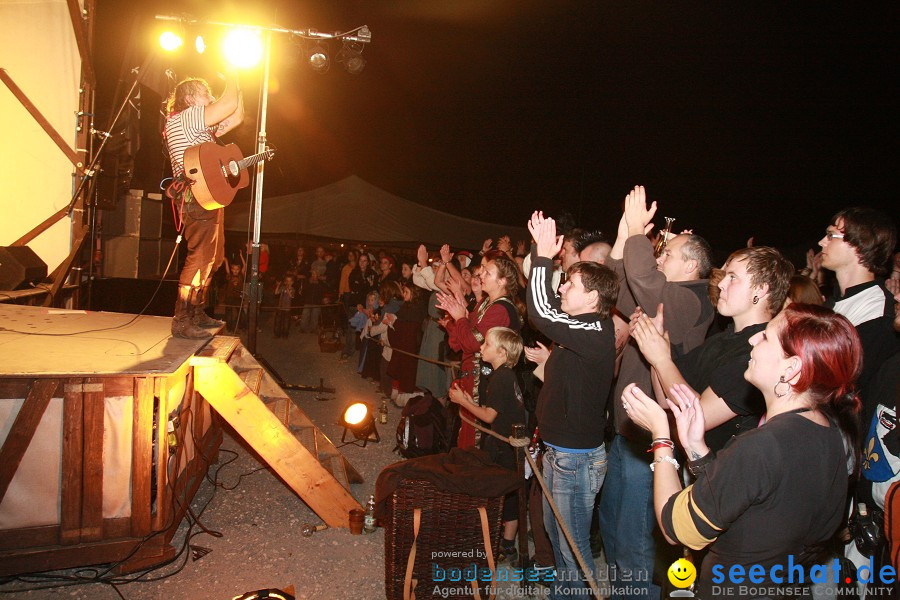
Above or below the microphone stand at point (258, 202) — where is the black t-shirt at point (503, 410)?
below

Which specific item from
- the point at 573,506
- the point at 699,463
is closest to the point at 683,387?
the point at 699,463

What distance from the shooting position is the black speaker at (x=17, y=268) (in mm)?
6699

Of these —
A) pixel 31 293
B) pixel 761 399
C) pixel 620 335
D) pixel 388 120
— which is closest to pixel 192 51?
pixel 31 293

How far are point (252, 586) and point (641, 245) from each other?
128 inches

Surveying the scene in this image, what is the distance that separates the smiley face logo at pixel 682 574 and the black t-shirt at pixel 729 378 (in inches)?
21.3

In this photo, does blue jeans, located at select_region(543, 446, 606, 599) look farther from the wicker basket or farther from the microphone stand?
the microphone stand

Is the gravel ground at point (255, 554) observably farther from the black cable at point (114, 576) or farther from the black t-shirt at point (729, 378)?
the black t-shirt at point (729, 378)

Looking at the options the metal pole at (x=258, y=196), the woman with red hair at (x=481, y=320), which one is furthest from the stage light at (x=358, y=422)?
the woman with red hair at (x=481, y=320)

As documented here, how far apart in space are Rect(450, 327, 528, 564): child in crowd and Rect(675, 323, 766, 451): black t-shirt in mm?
1456

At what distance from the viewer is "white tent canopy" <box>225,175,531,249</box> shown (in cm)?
1322

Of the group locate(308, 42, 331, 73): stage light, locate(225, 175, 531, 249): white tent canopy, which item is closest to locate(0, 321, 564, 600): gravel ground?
locate(308, 42, 331, 73): stage light

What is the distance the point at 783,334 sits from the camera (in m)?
1.76

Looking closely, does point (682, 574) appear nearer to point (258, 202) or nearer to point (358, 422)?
point (358, 422)

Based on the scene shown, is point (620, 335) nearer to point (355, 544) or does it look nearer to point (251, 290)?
point (355, 544)
